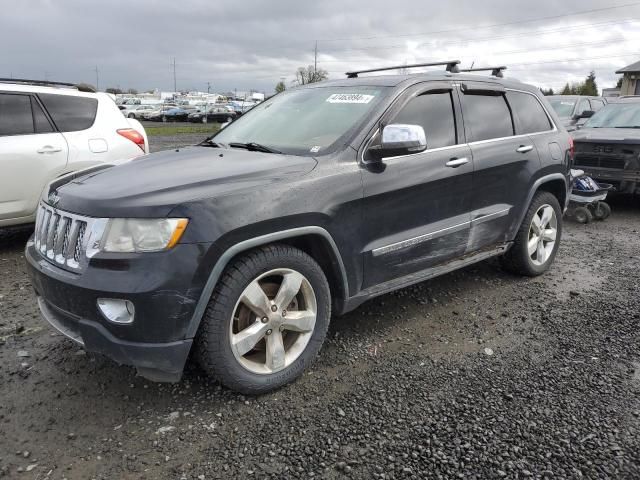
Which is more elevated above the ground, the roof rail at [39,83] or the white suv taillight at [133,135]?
the roof rail at [39,83]

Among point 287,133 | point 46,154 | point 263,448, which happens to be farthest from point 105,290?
point 46,154

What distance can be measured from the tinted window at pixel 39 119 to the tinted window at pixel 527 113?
4781 millimetres

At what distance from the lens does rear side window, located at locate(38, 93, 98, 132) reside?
5.91m

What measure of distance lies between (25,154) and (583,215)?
23.6ft

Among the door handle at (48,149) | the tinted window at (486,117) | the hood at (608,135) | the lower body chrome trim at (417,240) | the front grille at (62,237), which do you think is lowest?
the lower body chrome trim at (417,240)

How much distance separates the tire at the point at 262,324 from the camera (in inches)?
108

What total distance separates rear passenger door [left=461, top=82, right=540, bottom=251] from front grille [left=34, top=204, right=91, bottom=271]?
2756mm

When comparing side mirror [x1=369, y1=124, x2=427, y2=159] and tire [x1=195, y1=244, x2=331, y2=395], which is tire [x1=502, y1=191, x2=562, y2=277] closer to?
side mirror [x1=369, y1=124, x2=427, y2=159]

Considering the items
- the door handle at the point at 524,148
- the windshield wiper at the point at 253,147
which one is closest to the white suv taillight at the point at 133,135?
the windshield wiper at the point at 253,147

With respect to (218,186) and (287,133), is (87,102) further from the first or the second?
(218,186)

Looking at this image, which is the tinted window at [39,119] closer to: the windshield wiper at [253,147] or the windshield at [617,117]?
the windshield wiper at [253,147]

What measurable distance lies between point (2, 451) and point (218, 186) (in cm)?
164

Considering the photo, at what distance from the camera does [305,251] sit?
3.20 m

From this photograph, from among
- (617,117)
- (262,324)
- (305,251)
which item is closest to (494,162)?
(305,251)
